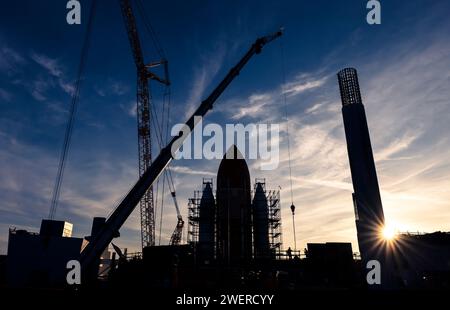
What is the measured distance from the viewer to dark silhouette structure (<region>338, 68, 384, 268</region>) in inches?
1567

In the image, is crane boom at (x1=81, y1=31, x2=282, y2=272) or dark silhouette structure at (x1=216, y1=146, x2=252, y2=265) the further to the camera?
dark silhouette structure at (x1=216, y1=146, x2=252, y2=265)

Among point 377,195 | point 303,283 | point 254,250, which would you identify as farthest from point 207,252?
point 377,195

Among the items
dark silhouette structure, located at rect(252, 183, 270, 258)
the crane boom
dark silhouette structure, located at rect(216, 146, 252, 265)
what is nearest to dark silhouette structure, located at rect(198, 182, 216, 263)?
dark silhouette structure, located at rect(216, 146, 252, 265)

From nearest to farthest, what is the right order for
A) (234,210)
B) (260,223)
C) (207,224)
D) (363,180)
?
(363,180) < (234,210) < (207,224) < (260,223)

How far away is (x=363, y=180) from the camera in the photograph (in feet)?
136

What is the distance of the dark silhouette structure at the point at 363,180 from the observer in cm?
3981

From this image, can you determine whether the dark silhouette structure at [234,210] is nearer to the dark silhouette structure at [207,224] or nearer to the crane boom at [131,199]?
the dark silhouette structure at [207,224]

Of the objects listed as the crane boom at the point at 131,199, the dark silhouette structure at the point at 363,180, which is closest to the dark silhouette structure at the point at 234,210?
the dark silhouette structure at the point at 363,180

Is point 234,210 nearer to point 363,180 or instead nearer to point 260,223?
point 260,223

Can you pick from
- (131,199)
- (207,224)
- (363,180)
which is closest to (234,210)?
(207,224)

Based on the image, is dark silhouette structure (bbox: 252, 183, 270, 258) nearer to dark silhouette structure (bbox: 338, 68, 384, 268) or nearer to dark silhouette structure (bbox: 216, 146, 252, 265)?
dark silhouette structure (bbox: 216, 146, 252, 265)
